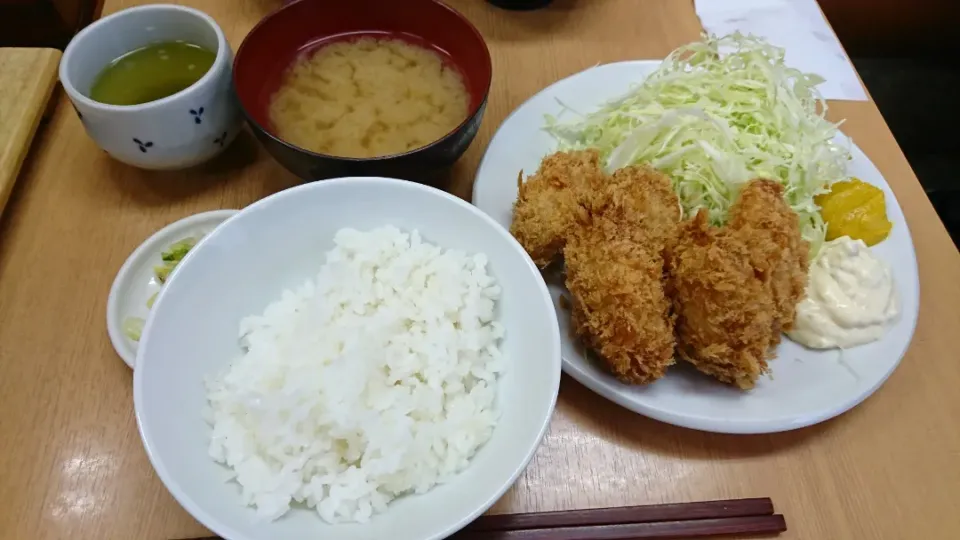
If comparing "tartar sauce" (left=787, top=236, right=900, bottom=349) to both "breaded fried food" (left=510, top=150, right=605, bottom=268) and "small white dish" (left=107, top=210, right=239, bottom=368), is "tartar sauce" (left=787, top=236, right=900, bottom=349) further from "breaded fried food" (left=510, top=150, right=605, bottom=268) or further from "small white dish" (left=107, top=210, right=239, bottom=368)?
"small white dish" (left=107, top=210, right=239, bottom=368)

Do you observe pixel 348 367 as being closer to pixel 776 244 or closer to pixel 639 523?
pixel 639 523

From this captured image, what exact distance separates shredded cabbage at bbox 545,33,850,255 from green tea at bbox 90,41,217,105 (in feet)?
2.93

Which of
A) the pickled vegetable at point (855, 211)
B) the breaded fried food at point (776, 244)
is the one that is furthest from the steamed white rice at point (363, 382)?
the pickled vegetable at point (855, 211)

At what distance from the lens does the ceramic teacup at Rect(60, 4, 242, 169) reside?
141 centimetres

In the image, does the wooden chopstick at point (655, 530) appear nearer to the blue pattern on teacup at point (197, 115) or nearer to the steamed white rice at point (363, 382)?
the steamed white rice at point (363, 382)

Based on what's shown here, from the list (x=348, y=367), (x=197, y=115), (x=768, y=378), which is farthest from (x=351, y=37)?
(x=768, y=378)

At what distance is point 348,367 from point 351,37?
0.97 m

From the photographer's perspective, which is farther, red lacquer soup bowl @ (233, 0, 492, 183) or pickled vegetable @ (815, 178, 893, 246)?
pickled vegetable @ (815, 178, 893, 246)

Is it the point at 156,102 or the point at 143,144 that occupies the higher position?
the point at 156,102

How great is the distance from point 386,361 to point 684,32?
153cm

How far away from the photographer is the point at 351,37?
1734 millimetres

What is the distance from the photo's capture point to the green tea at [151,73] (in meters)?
1.54

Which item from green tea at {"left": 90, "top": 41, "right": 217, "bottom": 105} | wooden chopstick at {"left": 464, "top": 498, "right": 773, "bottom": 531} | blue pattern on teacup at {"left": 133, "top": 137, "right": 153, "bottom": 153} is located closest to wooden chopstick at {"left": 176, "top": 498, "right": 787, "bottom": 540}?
wooden chopstick at {"left": 464, "top": 498, "right": 773, "bottom": 531}

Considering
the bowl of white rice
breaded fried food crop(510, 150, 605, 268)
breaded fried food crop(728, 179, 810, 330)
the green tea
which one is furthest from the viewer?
the green tea
